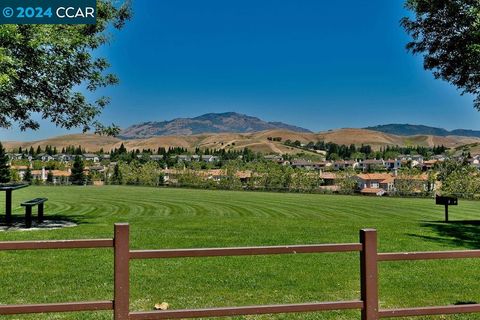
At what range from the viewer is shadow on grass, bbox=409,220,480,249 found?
15.8 m

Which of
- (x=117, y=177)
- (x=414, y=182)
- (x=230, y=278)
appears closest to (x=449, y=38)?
(x=230, y=278)

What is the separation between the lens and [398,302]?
8609mm

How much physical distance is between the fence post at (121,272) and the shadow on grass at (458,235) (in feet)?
41.8

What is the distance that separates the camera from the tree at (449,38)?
17.5m

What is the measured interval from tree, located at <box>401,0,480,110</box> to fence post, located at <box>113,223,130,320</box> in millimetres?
15087

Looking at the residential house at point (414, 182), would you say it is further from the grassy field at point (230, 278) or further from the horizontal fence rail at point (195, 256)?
the horizontal fence rail at point (195, 256)

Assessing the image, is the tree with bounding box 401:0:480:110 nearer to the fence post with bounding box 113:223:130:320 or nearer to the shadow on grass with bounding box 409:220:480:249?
the shadow on grass with bounding box 409:220:480:249

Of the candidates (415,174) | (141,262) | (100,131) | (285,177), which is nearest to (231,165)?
(285,177)

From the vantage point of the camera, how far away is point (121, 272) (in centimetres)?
541

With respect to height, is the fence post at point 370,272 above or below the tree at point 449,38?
below

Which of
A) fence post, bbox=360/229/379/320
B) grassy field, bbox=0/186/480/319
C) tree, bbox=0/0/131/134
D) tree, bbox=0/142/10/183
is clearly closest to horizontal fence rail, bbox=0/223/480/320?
fence post, bbox=360/229/379/320

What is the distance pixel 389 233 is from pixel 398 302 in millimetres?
9322

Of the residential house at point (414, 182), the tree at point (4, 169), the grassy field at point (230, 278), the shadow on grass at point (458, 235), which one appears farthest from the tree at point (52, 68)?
the tree at point (4, 169)

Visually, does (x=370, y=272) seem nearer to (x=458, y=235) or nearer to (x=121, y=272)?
(x=121, y=272)
